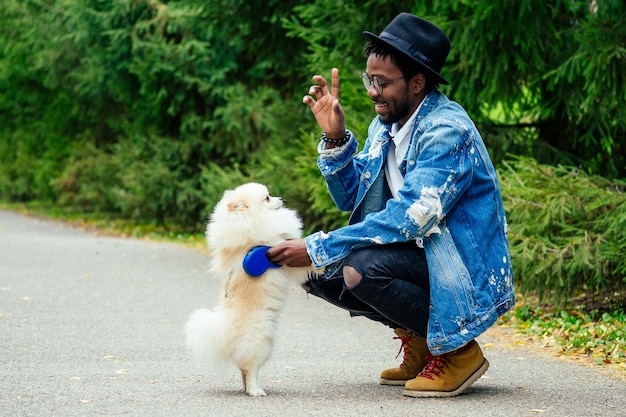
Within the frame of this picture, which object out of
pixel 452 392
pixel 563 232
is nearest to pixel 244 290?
pixel 452 392

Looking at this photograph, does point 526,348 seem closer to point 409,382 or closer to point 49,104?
point 409,382

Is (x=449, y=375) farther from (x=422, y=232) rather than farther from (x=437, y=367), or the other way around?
(x=422, y=232)

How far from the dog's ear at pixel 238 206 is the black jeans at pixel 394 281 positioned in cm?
57

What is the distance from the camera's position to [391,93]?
495 cm

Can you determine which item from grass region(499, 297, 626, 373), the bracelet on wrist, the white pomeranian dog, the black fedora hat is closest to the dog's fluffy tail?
the white pomeranian dog

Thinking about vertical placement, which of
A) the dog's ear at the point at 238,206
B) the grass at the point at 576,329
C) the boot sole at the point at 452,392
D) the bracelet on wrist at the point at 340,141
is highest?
the bracelet on wrist at the point at 340,141

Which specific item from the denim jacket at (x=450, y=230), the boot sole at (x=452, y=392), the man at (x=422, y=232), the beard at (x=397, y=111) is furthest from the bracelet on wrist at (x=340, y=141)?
the boot sole at (x=452, y=392)

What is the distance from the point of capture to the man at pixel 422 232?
4660 millimetres

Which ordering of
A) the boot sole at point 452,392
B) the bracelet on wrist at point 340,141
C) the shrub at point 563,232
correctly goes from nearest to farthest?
the boot sole at point 452,392 < the bracelet on wrist at point 340,141 < the shrub at point 563,232

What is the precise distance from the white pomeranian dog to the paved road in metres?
0.24

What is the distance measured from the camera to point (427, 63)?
16.0 feet

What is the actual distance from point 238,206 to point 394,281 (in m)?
0.94

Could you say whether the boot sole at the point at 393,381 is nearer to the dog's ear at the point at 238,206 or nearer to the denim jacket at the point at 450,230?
the denim jacket at the point at 450,230

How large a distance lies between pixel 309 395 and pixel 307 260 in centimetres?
77
